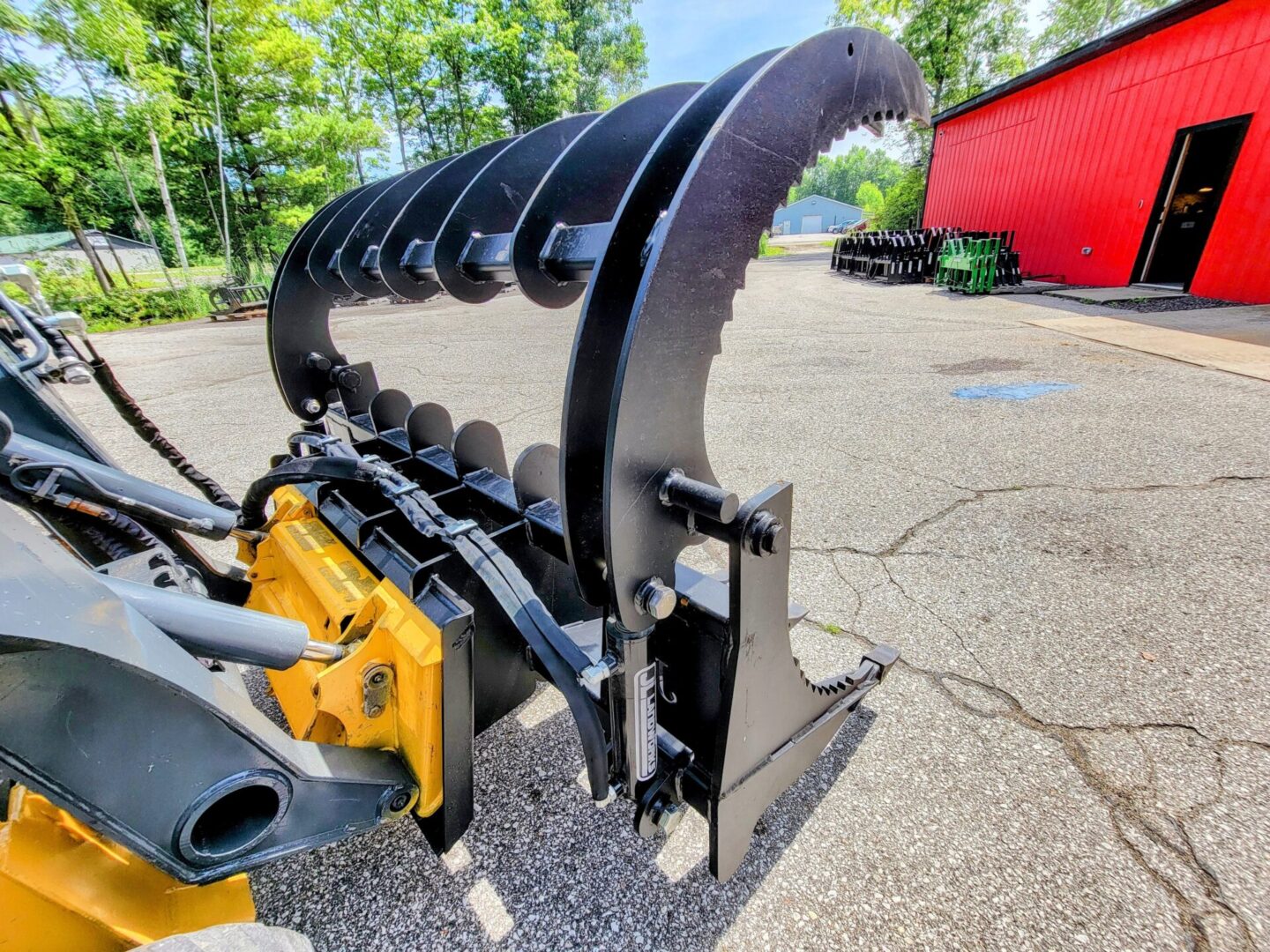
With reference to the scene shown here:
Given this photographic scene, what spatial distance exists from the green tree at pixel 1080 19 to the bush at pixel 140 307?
4270cm

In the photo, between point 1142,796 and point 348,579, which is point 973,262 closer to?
point 1142,796

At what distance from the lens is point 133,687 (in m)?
0.79

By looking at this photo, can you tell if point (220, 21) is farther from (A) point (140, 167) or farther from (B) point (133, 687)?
(B) point (133, 687)

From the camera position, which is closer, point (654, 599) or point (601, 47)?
point (654, 599)

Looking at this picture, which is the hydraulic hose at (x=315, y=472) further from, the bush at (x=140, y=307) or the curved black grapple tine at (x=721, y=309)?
the bush at (x=140, y=307)

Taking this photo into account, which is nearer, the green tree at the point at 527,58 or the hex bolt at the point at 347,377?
the hex bolt at the point at 347,377

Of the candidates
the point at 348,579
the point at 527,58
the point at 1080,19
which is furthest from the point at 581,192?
the point at 1080,19

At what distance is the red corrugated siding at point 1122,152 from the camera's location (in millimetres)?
8406

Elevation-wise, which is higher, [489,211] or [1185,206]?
[1185,206]

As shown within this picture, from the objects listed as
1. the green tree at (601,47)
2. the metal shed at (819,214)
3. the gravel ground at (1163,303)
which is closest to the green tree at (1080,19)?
the green tree at (601,47)

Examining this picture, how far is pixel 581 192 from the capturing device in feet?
3.70

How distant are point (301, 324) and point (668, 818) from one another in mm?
2255

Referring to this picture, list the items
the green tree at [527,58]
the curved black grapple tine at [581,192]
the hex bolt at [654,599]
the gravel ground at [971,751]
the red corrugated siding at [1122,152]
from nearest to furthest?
the hex bolt at [654,599] < the curved black grapple tine at [581,192] < the gravel ground at [971,751] < the red corrugated siding at [1122,152] < the green tree at [527,58]

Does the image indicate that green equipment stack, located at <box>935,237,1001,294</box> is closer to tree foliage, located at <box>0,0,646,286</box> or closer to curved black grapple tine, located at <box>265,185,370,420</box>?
curved black grapple tine, located at <box>265,185,370,420</box>
